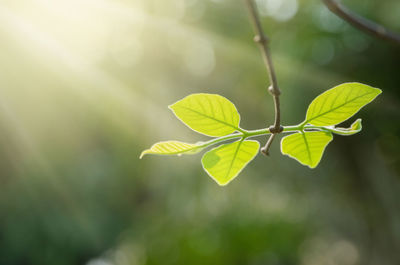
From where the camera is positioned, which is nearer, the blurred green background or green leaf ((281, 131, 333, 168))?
green leaf ((281, 131, 333, 168))

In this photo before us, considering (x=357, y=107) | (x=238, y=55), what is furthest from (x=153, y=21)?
(x=357, y=107)

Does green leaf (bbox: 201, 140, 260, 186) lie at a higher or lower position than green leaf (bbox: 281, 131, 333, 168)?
higher

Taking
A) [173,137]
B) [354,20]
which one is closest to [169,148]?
[354,20]

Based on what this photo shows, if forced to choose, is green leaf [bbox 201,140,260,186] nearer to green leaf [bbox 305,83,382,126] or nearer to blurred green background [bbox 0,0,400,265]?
green leaf [bbox 305,83,382,126]

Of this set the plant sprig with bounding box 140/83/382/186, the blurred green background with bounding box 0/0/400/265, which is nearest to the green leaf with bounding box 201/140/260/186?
the plant sprig with bounding box 140/83/382/186

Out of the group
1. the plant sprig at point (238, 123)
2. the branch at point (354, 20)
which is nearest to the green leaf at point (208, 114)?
the plant sprig at point (238, 123)

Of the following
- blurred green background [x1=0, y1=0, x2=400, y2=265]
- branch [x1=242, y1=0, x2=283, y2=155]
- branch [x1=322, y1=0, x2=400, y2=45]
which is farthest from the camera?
blurred green background [x1=0, y1=0, x2=400, y2=265]

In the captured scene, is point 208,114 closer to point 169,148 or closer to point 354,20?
point 169,148

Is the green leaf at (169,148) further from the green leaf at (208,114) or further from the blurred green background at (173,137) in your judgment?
the blurred green background at (173,137)
